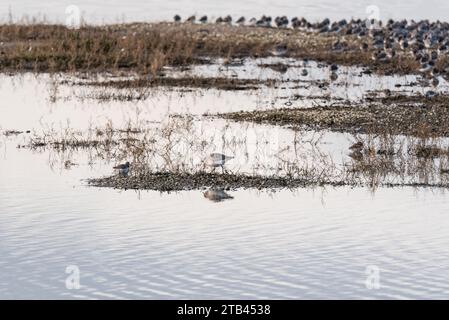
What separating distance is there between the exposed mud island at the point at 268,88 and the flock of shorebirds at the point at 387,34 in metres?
0.07

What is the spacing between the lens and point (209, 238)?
472 inches

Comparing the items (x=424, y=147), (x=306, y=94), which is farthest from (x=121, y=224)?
(x=306, y=94)

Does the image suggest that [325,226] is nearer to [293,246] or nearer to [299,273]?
[293,246]

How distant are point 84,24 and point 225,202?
84.1 ft

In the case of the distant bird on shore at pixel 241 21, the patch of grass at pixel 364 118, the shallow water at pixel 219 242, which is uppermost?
the distant bird on shore at pixel 241 21

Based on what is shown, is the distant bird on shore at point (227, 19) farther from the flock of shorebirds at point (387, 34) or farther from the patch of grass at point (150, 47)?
the patch of grass at point (150, 47)

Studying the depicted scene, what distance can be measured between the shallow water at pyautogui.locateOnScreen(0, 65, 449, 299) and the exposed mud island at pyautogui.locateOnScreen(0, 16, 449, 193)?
1.72ft

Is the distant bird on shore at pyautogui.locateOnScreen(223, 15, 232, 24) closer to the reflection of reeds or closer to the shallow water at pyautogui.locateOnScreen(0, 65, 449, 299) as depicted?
the reflection of reeds

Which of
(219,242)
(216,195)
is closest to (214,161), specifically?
(216,195)

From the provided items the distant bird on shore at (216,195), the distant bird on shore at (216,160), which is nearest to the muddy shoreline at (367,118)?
the distant bird on shore at (216,160)

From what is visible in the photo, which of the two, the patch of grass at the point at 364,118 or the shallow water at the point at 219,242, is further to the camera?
the patch of grass at the point at 364,118

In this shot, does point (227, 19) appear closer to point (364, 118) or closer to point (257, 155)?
point (364, 118)

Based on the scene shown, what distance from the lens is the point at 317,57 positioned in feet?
109

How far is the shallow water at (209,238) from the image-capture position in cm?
1022
